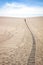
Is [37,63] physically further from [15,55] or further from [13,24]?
[13,24]

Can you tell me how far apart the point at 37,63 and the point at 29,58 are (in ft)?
0.28

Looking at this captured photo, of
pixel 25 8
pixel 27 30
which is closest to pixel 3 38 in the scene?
pixel 27 30

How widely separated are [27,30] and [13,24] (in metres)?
0.15

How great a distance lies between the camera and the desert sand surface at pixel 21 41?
1.45 meters

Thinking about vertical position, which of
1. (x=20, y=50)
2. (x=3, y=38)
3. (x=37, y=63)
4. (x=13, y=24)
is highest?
(x=13, y=24)

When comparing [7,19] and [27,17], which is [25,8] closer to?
[27,17]

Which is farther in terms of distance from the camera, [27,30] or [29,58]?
[27,30]

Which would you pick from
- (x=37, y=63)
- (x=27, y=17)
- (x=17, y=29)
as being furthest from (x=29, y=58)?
(x=27, y=17)

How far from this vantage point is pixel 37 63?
146cm

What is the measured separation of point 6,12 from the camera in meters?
1.57

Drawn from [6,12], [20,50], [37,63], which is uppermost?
[6,12]

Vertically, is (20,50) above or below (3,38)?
below

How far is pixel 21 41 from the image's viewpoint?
1.54 meters

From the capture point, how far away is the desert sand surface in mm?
1454
